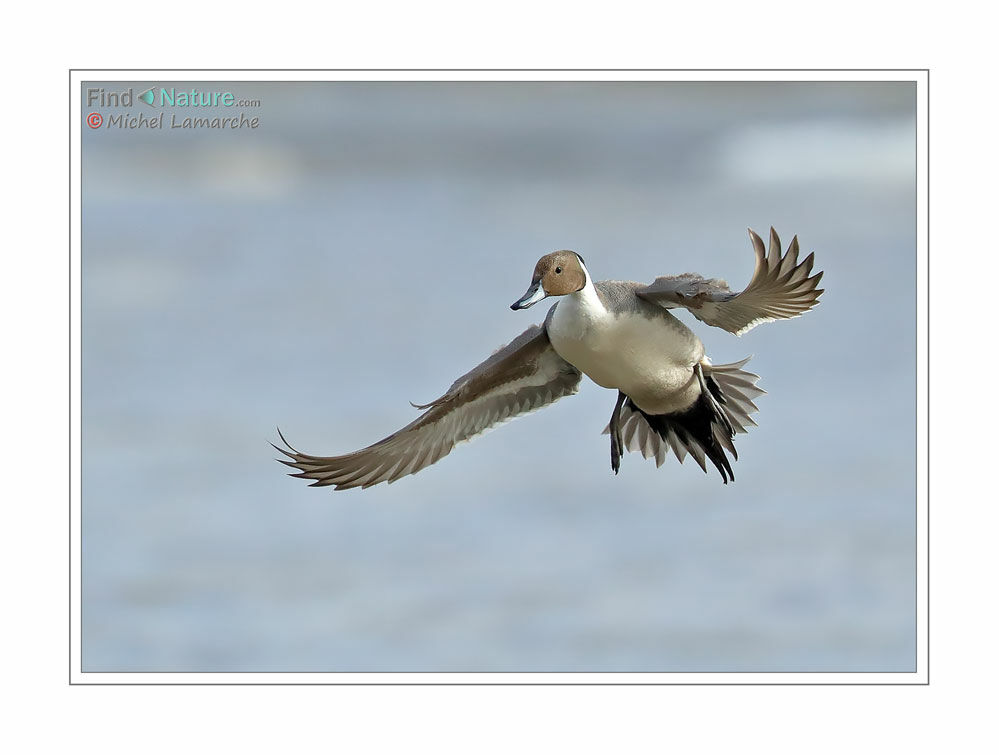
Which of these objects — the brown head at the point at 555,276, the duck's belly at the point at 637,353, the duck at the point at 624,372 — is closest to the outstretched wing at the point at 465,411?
the duck at the point at 624,372

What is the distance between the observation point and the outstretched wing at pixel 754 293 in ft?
23.1

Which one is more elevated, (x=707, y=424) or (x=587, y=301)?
(x=587, y=301)

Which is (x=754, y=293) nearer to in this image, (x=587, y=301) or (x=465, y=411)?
(x=587, y=301)

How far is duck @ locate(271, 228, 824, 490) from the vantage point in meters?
7.41

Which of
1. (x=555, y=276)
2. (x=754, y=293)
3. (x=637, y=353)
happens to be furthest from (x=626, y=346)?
(x=754, y=293)

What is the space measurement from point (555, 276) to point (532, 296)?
18cm

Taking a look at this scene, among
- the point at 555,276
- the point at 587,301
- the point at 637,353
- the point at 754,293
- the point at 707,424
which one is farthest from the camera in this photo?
the point at 707,424

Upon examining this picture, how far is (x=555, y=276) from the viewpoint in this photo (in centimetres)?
749

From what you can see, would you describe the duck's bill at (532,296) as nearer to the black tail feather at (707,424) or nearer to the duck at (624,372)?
the duck at (624,372)

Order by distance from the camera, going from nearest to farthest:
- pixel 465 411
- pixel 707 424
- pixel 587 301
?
1. pixel 587 301
2. pixel 707 424
3. pixel 465 411
